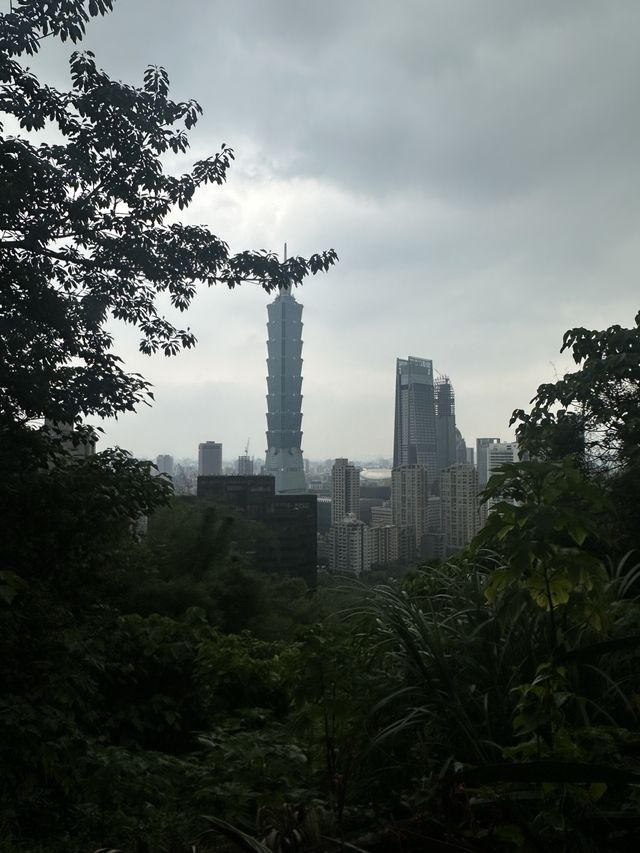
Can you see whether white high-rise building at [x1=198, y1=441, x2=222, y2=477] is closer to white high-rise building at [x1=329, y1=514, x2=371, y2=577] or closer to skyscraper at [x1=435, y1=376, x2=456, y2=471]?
white high-rise building at [x1=329, y1=514, x2=371, y2=577]

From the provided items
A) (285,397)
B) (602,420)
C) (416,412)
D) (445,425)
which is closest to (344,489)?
(416,412)

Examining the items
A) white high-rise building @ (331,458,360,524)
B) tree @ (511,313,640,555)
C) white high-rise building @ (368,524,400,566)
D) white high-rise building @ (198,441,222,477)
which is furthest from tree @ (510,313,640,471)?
white high-rise building @ (198,441,222,477)

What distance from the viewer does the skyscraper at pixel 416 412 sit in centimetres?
723

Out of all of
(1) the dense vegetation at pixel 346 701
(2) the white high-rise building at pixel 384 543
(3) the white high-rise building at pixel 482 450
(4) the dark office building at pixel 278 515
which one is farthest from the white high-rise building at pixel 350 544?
(1) the dense vegetation at pixel 346 701

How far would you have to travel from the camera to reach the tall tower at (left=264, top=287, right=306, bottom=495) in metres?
10.3

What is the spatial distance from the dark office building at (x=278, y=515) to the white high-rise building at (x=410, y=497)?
1.04 m

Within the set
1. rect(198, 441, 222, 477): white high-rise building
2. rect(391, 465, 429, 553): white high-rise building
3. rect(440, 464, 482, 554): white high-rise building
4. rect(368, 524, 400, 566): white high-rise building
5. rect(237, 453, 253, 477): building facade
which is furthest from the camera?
rect(237, 453, 253, 477): building facade

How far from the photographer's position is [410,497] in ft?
23.7

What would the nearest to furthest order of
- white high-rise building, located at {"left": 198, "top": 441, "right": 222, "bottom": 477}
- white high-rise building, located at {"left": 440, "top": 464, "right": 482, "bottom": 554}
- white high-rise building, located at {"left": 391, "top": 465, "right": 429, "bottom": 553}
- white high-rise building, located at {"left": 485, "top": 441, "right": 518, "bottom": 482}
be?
Result: white high-rise building, located at {"left": 485, "top": 441, "right": 518, "bottom": 482} → white high-rise building, located at {"left": 440, "top": 464, "right": 482, "bottom": 554} → white high-rise building, located at {"left": 391, "top": 465, "right": 429, "bottom": 553} → white high-rise building, located at {"left": 198, "top": 441, "right": 222, "bottom": 477}

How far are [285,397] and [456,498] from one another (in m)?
7.38

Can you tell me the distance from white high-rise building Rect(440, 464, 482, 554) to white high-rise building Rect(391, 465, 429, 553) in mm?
548

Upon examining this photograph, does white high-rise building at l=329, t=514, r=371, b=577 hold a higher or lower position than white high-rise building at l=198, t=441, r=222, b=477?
lower

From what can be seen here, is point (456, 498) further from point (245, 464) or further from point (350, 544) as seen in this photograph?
point (245, 464)

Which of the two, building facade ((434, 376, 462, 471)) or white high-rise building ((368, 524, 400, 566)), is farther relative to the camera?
building facade ((434, 376, 462, 471))
